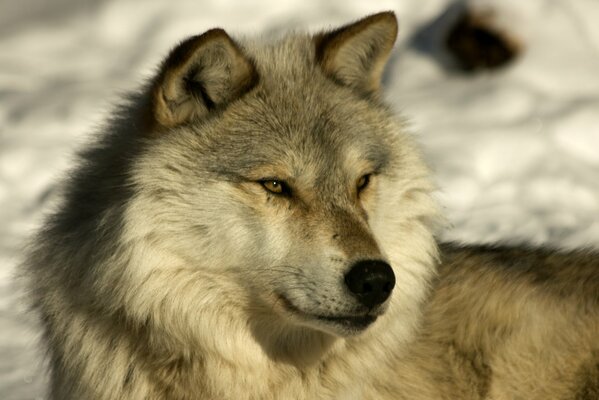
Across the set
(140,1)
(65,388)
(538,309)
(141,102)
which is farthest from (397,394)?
(140,1)

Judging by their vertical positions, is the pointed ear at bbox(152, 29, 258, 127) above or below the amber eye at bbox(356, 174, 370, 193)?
above

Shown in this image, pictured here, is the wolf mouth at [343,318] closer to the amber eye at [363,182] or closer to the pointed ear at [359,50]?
the amber eye at [363,182]

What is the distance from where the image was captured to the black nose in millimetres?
3264

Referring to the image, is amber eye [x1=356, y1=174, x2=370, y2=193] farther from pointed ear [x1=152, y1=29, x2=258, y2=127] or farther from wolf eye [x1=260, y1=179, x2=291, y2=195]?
pointed ear [x1=152, y1=29, x2=258, y2=127]

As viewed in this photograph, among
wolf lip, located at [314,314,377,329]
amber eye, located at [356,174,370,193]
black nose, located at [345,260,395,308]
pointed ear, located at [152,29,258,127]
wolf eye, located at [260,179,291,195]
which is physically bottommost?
wolf lip, located at [314,314,377,329]

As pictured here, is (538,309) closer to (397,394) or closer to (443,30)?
(397,394)

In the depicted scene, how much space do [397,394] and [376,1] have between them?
5135 millimetres

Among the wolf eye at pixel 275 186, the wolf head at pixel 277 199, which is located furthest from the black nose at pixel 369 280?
the wolf eye at pixel 275 186

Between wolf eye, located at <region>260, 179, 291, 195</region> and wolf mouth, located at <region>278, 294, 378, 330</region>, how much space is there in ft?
1.30

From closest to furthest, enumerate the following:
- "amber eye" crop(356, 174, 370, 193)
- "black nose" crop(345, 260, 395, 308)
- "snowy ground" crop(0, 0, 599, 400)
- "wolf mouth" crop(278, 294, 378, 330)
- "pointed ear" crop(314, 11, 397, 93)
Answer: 1. "black nose" crop(345, 260, 395, 308)
2. "wolf mouth" crop(278, 294, 378, 330)
3. "amber eye" crop(356, 174, 370, 193)
4. "pointed ear" crop(314, 11, 397, 93)
5. "snowy ground" crop(0, 0, 599, 400)

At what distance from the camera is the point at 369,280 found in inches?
129

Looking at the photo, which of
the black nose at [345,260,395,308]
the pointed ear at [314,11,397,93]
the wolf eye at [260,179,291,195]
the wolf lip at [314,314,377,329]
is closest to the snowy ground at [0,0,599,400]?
the pointed ear at [314,11,397,93]

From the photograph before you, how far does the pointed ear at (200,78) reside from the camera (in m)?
3.44

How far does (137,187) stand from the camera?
138 inches
